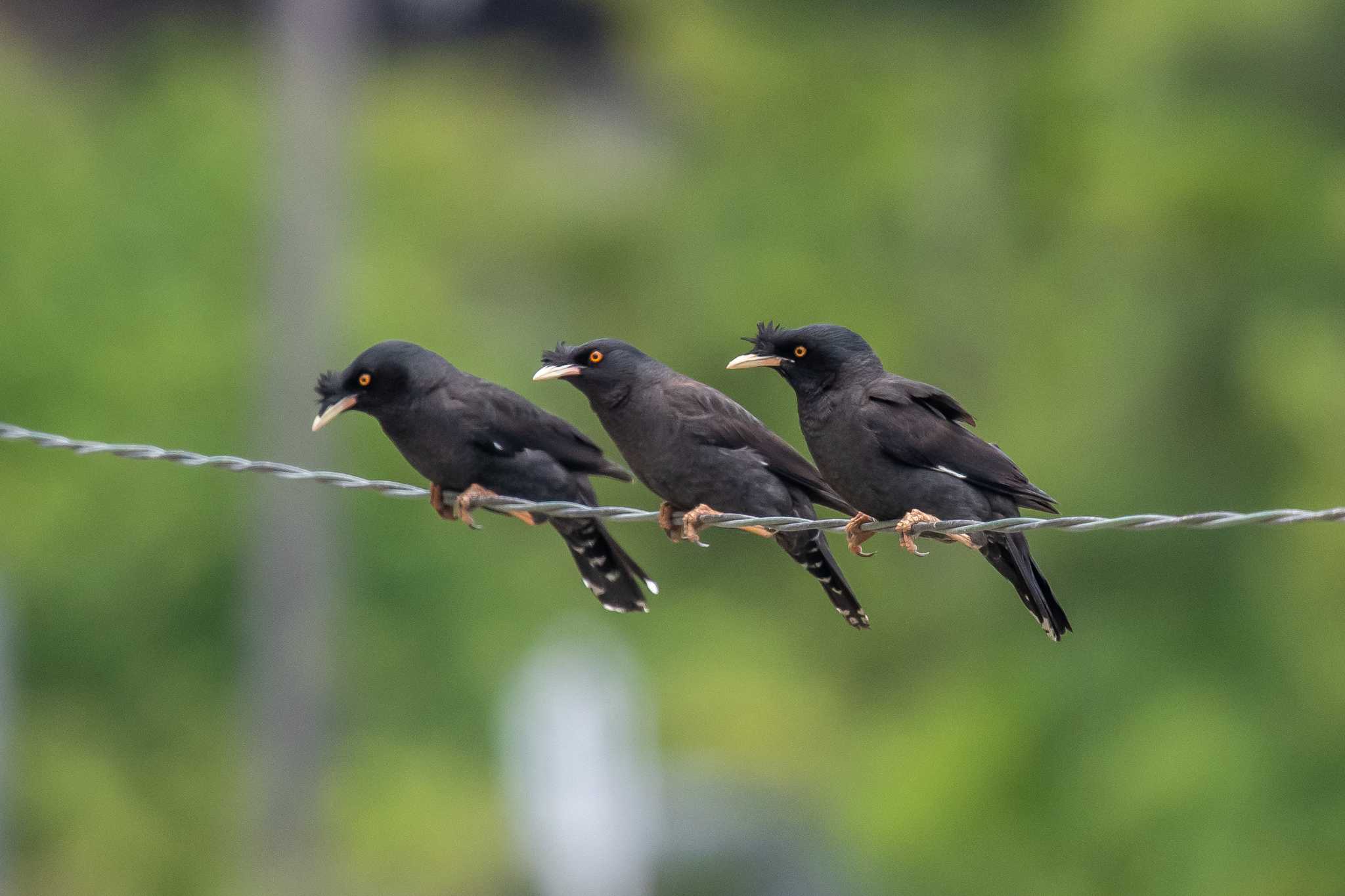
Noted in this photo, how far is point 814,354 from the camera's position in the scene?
718 cm

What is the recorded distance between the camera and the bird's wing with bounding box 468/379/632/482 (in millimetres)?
7633

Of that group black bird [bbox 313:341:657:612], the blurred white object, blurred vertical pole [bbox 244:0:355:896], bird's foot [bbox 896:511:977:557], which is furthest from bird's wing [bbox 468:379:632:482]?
the blurred white object

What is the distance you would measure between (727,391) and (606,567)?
1635 centimetres

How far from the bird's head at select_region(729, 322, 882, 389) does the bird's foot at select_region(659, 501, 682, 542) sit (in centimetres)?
65

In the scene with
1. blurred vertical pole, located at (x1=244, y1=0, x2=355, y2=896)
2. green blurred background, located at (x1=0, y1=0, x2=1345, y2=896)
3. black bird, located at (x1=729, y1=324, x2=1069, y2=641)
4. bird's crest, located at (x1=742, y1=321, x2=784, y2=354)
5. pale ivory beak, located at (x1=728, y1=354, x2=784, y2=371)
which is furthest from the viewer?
blurred vertical pole, located at (x1=244, y1=0, x2=355, y2=896)

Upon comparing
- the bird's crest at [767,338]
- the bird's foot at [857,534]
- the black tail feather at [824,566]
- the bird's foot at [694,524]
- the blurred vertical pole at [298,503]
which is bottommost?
the blurred vertical pole at [298,503]

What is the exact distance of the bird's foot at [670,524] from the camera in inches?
293

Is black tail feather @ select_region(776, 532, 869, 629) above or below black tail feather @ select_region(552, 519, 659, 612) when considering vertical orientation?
above

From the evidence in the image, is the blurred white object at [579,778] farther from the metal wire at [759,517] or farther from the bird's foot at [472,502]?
the metal wire at [759,517]

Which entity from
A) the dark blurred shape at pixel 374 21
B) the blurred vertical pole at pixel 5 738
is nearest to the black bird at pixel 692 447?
the blurred vertical pole at pixel 5 738

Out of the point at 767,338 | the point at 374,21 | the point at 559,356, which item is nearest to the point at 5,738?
the point at 374,21

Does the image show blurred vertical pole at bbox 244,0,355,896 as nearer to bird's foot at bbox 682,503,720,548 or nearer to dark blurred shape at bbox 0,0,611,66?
dark blurred shape at bbox 0,0,611,66

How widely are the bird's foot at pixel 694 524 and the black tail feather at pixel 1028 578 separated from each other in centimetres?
104

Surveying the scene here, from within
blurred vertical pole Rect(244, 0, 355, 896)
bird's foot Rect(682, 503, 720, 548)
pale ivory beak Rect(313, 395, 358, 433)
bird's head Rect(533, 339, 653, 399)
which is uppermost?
bird's head Rect(533, 339, 653, 399)
